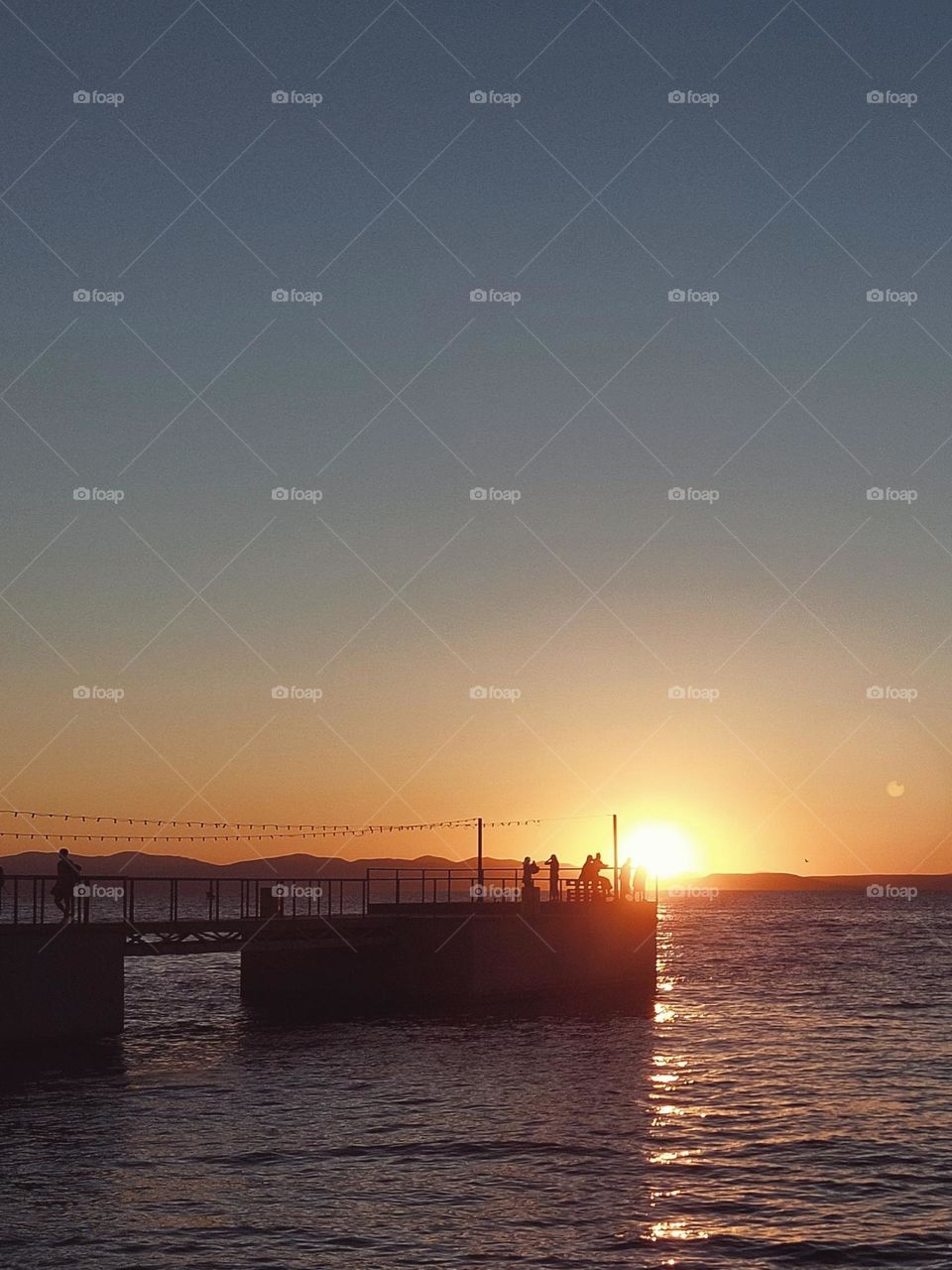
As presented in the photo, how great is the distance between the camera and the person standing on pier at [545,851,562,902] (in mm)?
62844

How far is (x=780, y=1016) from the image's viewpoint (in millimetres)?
61812

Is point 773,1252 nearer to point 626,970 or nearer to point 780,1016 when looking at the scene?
point 780,1016

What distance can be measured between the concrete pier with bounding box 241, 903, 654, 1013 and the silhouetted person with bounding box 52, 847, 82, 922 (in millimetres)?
11504

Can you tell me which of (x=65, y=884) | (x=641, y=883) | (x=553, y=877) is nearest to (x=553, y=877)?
(x=553, y=877)

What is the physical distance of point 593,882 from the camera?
67.9 m

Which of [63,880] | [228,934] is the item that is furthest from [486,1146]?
[228,934]

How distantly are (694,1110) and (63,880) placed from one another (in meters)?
19.5

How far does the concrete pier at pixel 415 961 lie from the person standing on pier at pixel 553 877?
240cm

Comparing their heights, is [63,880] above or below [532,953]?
above

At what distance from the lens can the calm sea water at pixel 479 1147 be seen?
22.3 meters

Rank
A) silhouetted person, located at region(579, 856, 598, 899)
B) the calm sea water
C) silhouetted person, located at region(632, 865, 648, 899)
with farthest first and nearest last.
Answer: silhouetted person, located at region(632, 865, 648, 899) < silhouetted person, located at region(579, 856, 598, 899) < the calm sea water

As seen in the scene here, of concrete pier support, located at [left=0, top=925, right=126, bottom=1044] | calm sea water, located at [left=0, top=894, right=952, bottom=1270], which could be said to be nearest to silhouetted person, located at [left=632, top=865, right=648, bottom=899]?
calm sea water, located at [left=0, top=894, right=952, bottom=1270]

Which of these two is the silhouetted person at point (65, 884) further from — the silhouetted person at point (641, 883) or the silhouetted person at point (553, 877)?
the silhouetted person at point (641, 883)

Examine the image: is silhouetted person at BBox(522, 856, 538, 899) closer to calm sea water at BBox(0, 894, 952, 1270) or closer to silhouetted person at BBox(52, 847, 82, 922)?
calm sea water at BBox(0, 894, 952, 1270)
